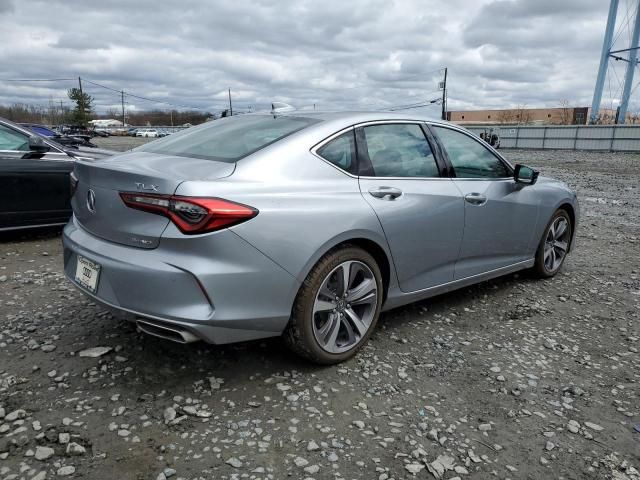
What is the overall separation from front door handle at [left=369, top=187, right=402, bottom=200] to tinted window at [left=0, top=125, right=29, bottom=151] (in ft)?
14.9

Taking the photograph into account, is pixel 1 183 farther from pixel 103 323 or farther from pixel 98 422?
pixel 98 422

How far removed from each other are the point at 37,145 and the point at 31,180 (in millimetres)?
402

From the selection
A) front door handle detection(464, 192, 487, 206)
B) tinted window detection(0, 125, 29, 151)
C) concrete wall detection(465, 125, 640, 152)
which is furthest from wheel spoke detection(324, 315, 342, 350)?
concrete wall detection(465, 125, 640, 152)

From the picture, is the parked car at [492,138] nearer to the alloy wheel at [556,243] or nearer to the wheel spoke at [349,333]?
the alloy wheel at [556,243]

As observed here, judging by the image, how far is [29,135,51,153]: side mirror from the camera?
573 centimetres

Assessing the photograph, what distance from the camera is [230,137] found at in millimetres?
3248

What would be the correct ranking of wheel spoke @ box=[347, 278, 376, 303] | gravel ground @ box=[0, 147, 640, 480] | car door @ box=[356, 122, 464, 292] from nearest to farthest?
gravel ground @ box=[0, 147, 640, 480], wheel spoke @ box=[347, 278, 376, 303], car door @ box=[356, 122, 464, 292]

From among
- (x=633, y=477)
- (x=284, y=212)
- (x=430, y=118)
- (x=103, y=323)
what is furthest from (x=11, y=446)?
(x=430, y=118)

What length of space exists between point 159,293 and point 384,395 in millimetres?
1322

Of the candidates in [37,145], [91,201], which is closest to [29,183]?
[37,145]

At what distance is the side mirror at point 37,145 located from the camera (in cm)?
573

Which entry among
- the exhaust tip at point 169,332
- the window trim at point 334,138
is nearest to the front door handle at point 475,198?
the window trim at point 334,138

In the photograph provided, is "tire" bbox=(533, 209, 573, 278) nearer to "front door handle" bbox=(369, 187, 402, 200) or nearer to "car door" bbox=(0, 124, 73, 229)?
"front door handle" bbox=(369, 187, 402, 200)

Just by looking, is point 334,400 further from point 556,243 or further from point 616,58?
point 616,58
